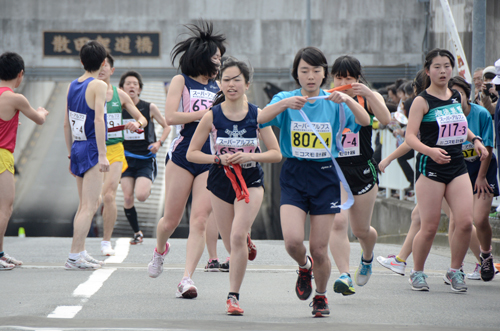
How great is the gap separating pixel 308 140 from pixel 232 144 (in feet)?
1.94

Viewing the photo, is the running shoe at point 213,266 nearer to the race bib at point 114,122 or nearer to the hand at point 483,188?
the race bib at point 114,122

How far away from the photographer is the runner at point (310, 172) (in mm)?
5270

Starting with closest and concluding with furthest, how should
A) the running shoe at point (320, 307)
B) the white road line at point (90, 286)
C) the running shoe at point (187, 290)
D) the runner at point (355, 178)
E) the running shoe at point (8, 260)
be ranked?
the white road line at point (90, 286) < the running shoe at point (320, 307) < the running shoe at point (187, 290) < the runner at point (355, 178) < the running shoe at point (8, 260)

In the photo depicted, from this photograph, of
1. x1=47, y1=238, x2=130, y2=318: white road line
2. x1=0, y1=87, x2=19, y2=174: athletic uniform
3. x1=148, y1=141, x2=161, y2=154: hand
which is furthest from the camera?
x1=148, y1=141, x2=161, y2=154: hand

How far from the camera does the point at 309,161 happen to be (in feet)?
17.6

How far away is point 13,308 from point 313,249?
7.24 ft

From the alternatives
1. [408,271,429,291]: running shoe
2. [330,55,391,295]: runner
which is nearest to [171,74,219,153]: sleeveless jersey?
[330,55,391,295]: runner

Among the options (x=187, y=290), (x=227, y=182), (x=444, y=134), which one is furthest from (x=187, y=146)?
(x=444, y=134)

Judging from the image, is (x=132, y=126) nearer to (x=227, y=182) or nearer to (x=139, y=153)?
(x=139, y=153)

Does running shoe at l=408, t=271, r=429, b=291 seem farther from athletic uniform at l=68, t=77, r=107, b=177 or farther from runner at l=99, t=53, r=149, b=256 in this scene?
runner at l=99, t=53, r=149, b=256

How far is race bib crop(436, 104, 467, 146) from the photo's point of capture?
6453mm

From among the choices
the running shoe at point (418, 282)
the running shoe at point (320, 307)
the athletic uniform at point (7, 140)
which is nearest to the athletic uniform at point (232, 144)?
the running shoe at point (320, 307)

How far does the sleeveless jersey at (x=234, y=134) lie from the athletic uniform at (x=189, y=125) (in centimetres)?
74

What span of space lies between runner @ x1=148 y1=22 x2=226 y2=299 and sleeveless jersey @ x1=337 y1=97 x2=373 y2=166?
115cm
